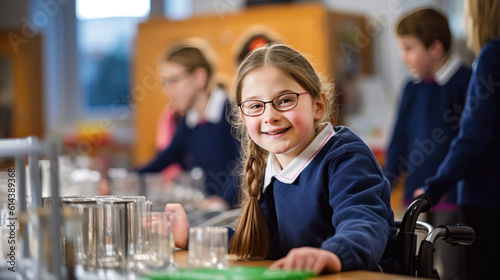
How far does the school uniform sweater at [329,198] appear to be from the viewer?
113 cm

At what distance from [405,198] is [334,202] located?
43.4 inches

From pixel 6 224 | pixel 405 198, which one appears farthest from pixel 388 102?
pixel 6 224

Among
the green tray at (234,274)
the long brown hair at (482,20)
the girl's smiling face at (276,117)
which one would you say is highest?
the long brown hair at (482,20)

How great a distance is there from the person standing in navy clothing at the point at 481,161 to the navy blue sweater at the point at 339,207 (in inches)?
20.8

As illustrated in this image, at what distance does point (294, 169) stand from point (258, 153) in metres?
0.12

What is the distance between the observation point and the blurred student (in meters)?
3.11

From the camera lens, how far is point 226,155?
10.4 feet

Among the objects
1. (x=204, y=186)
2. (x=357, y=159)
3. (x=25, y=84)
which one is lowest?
(x=204, y=186)

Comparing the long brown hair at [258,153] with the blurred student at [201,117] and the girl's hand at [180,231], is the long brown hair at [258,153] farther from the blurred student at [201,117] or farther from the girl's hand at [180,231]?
the blurred student at [201,117]

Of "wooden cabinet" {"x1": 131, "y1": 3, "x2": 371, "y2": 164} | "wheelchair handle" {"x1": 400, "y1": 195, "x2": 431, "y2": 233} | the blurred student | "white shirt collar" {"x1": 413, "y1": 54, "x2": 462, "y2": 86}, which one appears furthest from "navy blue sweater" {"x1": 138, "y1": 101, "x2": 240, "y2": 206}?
"wheelchair handle" {"x1": 400, "y1": 195, "x2": 431, "y2": 233}

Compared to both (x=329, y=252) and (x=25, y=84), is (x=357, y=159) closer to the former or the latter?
(x=329, y=252)

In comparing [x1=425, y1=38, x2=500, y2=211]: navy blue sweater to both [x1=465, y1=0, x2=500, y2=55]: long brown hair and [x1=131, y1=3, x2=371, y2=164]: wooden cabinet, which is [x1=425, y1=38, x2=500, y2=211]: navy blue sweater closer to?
[x1=465, y1=0, x2=500, y2=55]: long brown hair

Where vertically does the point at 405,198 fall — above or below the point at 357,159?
below

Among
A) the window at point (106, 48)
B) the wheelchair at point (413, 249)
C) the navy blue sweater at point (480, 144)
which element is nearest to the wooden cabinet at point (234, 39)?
the window at point (106, 48)
